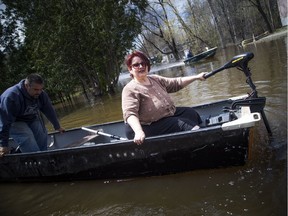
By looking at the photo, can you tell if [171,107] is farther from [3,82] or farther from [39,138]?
[3,82]

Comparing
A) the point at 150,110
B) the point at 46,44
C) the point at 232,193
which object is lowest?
the point at 232,193

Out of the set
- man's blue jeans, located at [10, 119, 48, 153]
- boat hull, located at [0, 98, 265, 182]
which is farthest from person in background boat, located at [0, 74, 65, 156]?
boat hull, located at [0, 98, 265, 182]

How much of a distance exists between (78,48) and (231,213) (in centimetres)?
1360

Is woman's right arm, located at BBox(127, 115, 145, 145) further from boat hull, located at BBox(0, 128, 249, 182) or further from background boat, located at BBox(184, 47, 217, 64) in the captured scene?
background boat, located at BBox(184, 47, 217, 64)

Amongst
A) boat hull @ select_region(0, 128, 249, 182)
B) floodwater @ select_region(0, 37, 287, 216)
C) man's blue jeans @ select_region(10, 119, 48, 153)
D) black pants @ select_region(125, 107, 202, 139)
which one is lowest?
floodwater @ select_region(0, 37, 287, 216)

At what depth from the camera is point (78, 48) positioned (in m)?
15.0

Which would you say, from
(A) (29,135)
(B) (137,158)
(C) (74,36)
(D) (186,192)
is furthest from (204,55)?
(D) (186,192)

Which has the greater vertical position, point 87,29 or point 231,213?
point 87,29

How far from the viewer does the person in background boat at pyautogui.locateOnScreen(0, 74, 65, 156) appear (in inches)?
166

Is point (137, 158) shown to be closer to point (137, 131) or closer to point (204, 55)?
point (137, 131)

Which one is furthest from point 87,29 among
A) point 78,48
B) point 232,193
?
point 232,193

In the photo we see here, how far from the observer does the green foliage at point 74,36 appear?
555 inches

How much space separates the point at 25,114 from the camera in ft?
15.1

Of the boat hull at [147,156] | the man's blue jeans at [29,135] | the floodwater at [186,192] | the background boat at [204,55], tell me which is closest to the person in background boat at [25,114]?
the man's blue jeans at [29,135]
